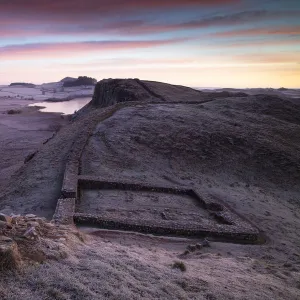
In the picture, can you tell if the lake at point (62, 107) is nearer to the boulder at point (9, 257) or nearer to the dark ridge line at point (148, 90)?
the dark ridge line at point (148, 90)

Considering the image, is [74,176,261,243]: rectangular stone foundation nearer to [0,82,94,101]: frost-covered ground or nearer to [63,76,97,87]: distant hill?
[0,82,94,101]: frost-covered ground

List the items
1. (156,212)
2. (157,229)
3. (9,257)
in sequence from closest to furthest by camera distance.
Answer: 1. (9,257)
2. (157,229)
3. (156,212)

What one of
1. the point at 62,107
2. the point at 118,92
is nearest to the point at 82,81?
the point at 62,107

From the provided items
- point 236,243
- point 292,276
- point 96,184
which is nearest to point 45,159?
point 96,184

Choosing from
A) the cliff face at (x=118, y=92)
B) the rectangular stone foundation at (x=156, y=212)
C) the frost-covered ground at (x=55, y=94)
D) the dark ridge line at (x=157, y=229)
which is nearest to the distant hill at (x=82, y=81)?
the frost-covered ground at (x=55, y=94)

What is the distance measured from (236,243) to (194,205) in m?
2.58

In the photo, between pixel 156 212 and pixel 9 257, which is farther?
pixel 156 212

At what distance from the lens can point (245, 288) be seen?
211 inches

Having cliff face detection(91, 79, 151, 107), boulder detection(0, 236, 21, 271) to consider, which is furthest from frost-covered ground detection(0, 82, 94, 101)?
boulder detection(0, 236, 21, 271)

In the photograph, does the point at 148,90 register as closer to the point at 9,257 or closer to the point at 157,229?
the point at 157,229

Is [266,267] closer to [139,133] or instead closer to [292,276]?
[292,276]

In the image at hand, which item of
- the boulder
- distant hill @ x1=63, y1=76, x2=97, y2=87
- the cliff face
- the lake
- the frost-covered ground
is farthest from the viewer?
distant hill @ x1=63, y1=76, x2=97, y2=87

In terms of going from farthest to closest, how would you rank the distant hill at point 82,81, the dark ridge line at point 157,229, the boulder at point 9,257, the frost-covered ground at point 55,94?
the distant hill at point 82,81, the frost-covered ground at point 55,94, the dark ridge line at point 157,229, the boulder at point 9,257

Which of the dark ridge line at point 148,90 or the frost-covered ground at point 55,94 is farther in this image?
the frost-covered ground at point 55,94
